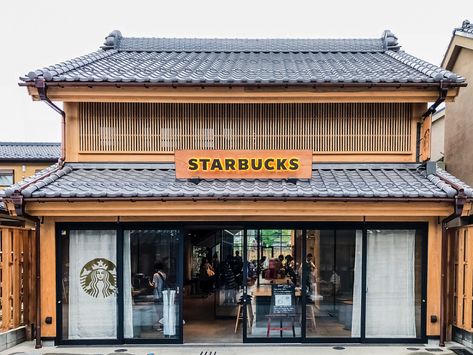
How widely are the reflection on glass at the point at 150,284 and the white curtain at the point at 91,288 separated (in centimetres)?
31

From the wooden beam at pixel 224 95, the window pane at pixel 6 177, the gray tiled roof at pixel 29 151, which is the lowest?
the window pane at pixel 6 177

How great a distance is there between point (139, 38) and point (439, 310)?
11.6m

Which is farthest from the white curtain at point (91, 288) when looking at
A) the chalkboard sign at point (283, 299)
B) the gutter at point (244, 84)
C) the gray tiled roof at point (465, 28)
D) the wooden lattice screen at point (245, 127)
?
the gray tiled roof at point (465, 28)

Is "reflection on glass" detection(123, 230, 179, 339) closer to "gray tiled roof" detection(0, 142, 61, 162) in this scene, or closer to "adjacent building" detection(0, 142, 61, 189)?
"adjacent building" detection(0, 142, 61, 189)

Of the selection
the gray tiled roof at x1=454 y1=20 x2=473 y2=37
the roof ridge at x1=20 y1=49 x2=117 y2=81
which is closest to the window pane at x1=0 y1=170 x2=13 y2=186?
the roof ridge at x1=20 y1=49 x2=117 y2=81

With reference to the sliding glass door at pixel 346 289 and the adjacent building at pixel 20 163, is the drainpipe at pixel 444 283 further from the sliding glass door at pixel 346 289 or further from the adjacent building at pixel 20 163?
the adjacent building at pixel 20 163

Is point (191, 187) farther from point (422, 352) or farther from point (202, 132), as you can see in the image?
point (422, 352)

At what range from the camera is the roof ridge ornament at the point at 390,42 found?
13352 millimetres

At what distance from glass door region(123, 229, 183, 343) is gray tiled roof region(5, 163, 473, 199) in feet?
3.95

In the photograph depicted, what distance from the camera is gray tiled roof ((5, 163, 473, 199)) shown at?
336 inches

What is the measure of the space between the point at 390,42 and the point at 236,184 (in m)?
7.70

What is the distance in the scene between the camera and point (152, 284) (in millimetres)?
9531

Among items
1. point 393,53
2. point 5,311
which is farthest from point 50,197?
point 393,53

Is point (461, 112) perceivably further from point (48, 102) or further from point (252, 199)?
point (48, 102)
